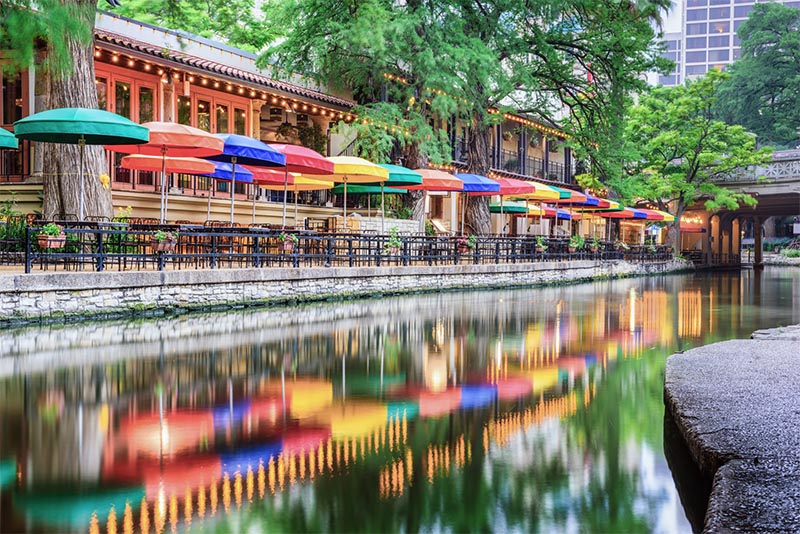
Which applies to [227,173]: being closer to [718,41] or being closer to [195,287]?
[195,287]

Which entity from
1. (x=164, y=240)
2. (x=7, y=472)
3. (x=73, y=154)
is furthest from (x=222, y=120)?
(x=7, y=472)

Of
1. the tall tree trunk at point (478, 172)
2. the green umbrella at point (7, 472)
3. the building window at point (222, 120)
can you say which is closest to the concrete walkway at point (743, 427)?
the green umbrella at point (7, 472)

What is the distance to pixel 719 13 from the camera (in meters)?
158

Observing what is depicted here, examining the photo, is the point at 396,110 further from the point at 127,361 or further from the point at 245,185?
the point at 127,361

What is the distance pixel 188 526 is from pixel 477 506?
1546mm

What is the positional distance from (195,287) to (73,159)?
4131mm

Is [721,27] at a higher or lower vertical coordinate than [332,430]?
higher

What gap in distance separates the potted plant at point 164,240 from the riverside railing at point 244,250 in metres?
0.02

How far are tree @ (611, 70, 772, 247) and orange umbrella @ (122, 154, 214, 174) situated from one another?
106 feet

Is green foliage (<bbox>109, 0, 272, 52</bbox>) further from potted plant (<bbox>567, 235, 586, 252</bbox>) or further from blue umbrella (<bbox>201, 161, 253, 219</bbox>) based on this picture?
blue umbrella (<bbox>201, 161, 253, 219</bbox>)

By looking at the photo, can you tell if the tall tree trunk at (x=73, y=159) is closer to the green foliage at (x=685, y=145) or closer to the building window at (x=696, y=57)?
the green foliage at (x=685, y=145)

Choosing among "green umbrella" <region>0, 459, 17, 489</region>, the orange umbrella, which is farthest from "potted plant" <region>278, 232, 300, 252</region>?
"green umbrella" <region>0, 459, 17, 489</region>

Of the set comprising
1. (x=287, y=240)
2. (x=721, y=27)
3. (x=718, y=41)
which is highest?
(x=721, y=27)

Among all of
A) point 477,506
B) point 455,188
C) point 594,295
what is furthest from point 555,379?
point 455,188
